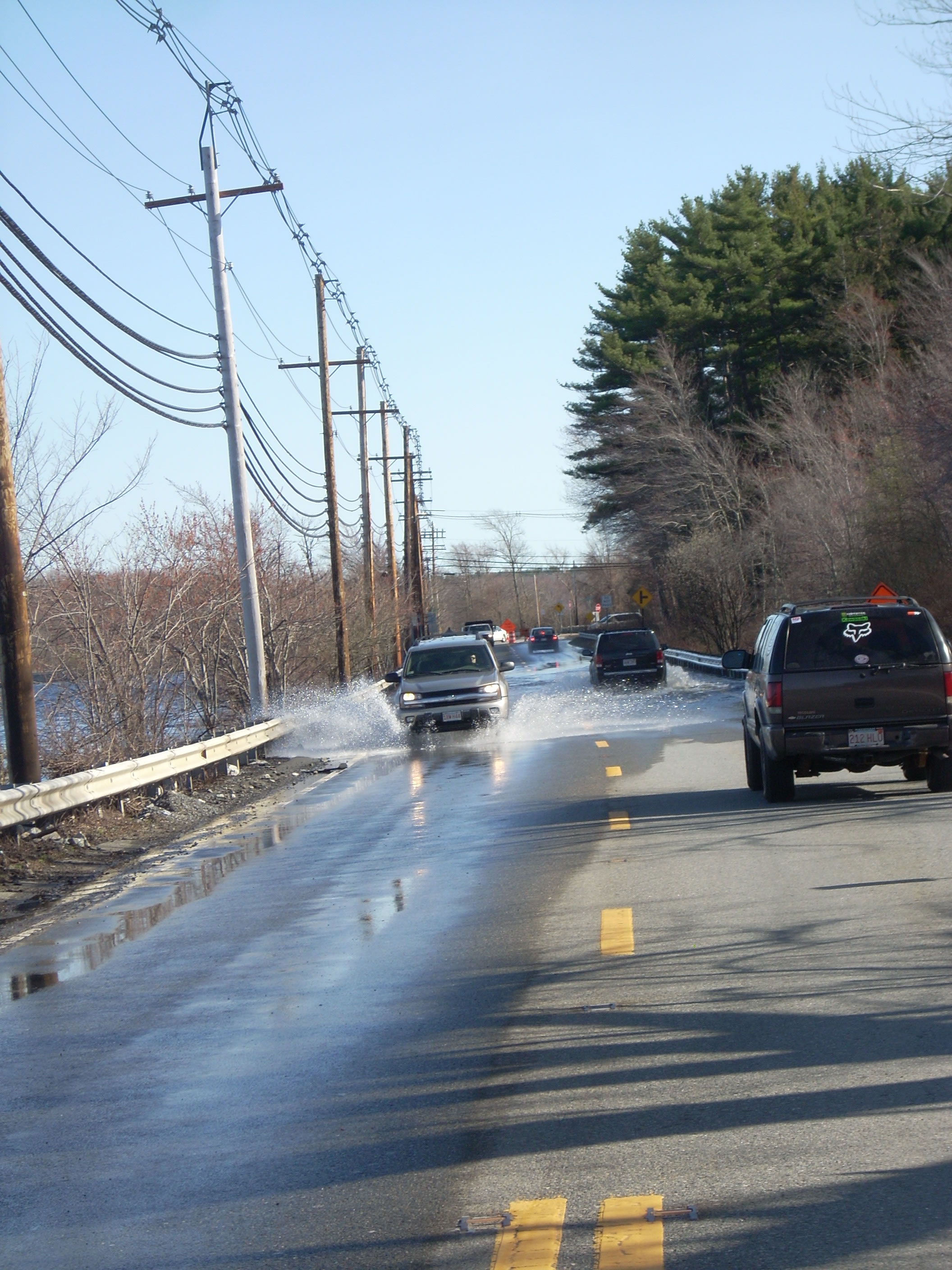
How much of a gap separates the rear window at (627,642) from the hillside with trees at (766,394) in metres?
6.91

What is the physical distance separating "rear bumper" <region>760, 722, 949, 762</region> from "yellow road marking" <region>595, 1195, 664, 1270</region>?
28.2 ft

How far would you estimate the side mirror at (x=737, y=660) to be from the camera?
1504 centimetres

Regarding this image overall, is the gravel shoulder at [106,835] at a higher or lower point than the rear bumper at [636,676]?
lower

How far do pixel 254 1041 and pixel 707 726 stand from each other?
1841 centimetres

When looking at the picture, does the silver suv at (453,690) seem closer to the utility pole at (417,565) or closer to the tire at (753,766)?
the tire at (753,766)

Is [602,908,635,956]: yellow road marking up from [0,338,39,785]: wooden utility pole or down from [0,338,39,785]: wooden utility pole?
down

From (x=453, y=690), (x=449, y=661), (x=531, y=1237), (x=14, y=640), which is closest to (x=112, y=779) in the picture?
(x=14, y=640)

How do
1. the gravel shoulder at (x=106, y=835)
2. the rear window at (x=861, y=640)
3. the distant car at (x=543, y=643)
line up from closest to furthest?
the gravel shoulder at (x=106, y=835) → the rear window at (x=861, y=640) → the distant car at (x=543, y=643)

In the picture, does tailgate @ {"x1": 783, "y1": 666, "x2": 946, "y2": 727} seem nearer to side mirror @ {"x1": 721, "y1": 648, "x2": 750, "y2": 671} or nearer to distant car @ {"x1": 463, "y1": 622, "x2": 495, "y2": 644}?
side mirror @ {"x1": 721, "y1": 648, "x2": 750, "y2": 671}

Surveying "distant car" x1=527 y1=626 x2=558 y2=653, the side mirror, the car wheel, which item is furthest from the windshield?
"distant car" x1=527 y1=626 x2=558 y2=653

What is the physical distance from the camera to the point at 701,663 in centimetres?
4262

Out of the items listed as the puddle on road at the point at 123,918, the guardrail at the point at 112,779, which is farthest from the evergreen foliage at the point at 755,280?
the puddle on road at the point at 123,918

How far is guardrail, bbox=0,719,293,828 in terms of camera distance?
39.1 feet

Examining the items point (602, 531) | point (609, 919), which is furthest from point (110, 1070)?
point (602, 531)
